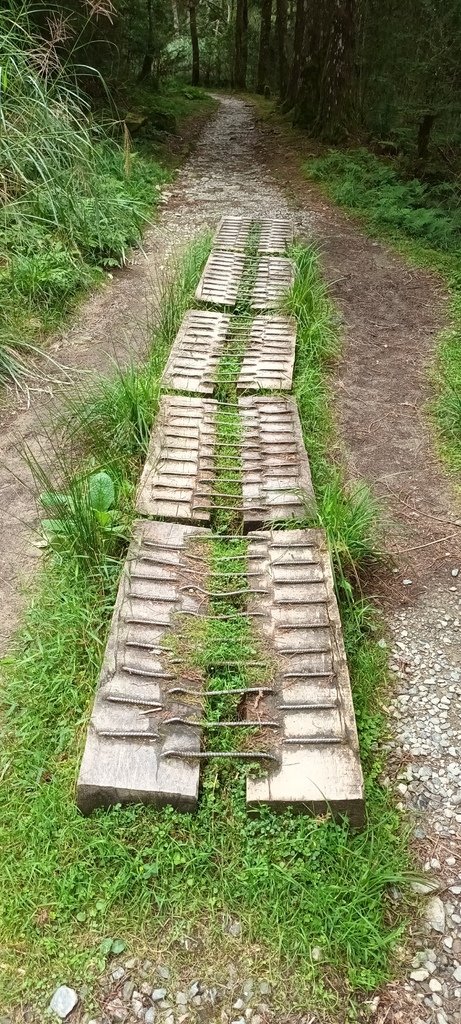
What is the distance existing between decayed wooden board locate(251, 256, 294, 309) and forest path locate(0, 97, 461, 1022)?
0.40 metres

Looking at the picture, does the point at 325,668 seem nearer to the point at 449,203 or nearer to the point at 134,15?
the point at 449,203

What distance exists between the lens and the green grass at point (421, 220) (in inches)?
150

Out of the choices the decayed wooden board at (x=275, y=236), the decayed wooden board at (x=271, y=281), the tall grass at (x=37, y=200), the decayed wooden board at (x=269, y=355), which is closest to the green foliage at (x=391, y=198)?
the decayed wooden board at (x=275, y=236)

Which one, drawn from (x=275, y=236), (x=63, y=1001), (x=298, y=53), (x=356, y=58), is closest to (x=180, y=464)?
(x=63, y=1001)

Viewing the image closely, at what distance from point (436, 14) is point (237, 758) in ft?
28.1

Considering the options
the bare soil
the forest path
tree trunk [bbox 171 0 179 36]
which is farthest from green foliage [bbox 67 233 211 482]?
tree trunk [bbox 171 0 179 36]

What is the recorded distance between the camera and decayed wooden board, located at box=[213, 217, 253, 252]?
580 centimetres

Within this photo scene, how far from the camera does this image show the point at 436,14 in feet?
23.9

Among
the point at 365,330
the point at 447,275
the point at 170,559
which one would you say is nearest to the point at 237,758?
the point at 170,559

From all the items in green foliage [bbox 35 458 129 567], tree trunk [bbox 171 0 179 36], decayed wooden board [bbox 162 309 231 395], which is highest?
tree trunk [bbox 171 0 179 36]

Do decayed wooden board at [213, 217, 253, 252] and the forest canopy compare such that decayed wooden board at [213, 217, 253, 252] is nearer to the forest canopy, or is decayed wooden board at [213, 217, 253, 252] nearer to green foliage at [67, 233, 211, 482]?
the forest canopy

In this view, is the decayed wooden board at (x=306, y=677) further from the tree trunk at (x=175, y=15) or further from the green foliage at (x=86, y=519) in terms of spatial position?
the tree trunk at (x=175, y=15)

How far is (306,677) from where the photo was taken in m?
2.13

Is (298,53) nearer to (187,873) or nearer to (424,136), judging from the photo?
(424,136)
